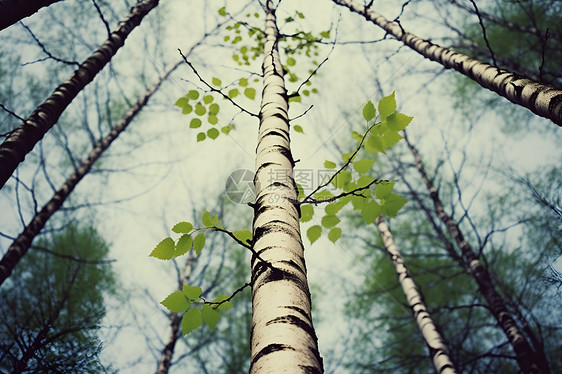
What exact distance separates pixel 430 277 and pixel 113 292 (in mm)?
6078

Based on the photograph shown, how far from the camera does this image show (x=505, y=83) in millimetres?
1811

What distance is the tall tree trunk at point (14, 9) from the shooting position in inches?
55.9

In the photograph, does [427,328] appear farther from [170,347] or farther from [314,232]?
[170,347]

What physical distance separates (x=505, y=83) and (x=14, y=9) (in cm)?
269

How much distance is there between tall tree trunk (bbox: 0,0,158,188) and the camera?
5.13 ft

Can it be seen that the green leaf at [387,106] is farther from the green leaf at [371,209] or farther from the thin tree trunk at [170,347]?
the thin tree trunk at [170,347]

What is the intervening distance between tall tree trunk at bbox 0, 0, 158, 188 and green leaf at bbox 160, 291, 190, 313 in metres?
1.09

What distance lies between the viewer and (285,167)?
124 centimetres

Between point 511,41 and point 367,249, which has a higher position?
point 511,41

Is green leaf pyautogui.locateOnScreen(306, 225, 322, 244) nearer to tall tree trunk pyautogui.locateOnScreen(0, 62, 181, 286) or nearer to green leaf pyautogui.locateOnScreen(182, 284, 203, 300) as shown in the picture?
green leaf pyautogui.locateOnScreen(182, 284, 203, 300)

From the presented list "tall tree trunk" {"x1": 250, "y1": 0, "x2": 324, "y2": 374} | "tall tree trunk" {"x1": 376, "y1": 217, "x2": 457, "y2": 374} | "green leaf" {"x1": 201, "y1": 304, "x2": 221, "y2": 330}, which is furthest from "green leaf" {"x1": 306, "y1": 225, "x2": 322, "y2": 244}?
"tall tree trunk" {"x1": 376, "y1": 217, "x2": 457, "y2": 374}

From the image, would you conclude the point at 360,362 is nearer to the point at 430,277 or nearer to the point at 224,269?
the point at 430,277

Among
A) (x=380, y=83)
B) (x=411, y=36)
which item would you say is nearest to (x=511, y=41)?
(x=380, y=83)

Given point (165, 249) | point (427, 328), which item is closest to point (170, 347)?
point (427, 328)
